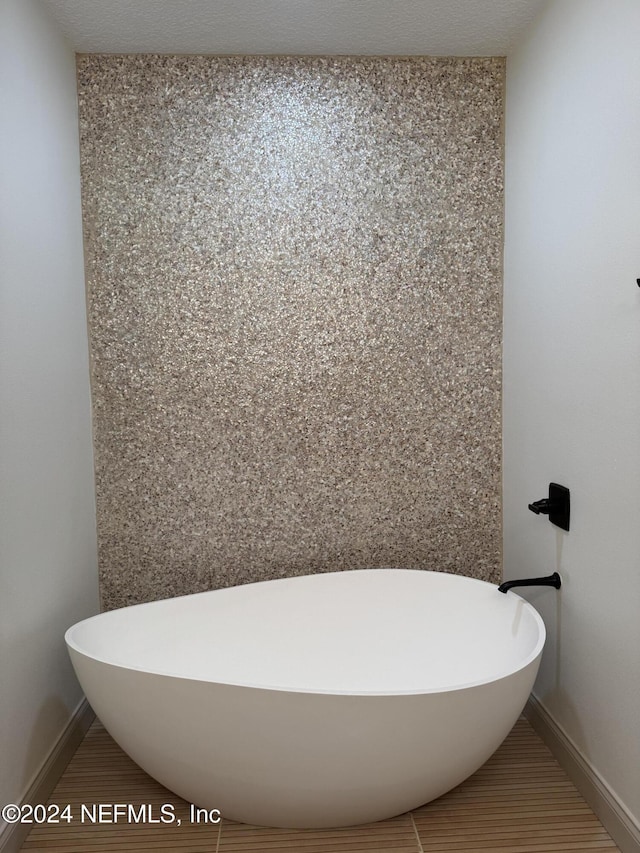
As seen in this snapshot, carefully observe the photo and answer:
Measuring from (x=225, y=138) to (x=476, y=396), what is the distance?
1.48 m

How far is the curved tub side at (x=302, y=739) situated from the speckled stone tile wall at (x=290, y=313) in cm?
93

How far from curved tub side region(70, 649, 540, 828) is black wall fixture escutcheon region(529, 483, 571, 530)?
1.74 feet

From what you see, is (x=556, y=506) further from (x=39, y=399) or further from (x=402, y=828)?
(x=39, y=399)

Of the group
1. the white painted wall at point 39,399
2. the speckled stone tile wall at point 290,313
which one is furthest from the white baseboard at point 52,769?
the speckled stone tile wall at point 290,313

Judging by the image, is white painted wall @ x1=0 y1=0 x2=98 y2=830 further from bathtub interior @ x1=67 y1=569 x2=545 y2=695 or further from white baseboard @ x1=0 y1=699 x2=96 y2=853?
bathtub interior @ x1=67 y1=569 x2=545 y2=695

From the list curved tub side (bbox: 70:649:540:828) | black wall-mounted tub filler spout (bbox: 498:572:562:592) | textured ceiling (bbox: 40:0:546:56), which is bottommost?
curved tub side (bbox: 70:649:540:828)

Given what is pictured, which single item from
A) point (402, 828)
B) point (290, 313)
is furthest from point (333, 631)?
point (290, 313)

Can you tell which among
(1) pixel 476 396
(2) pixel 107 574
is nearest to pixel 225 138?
(1) pixel 476 396

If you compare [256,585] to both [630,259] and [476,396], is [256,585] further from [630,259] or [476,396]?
[630,259]

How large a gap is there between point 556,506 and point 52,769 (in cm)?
191

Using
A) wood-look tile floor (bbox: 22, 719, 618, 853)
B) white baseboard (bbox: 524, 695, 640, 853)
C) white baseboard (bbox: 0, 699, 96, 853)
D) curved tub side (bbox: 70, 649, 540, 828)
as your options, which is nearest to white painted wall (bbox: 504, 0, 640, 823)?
white baseboard (bbox: 524, 695, 640, 853)

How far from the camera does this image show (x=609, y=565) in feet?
6.31

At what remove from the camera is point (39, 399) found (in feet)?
7.11

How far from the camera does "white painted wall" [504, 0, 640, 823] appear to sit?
1.81 m
